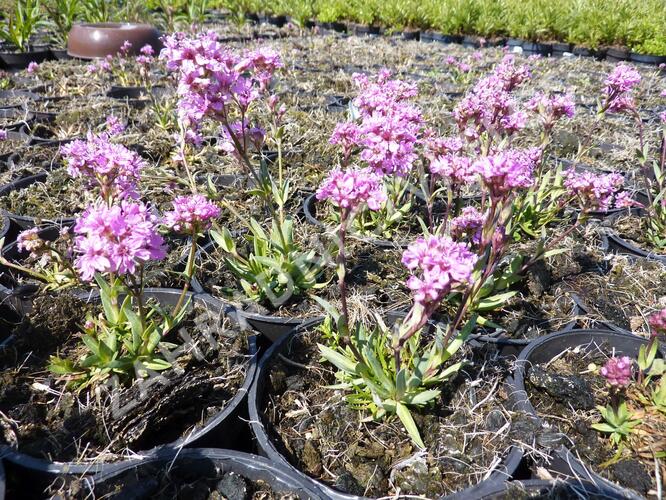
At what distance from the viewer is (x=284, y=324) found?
2299 millimetres

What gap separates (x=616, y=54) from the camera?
10.9 meters

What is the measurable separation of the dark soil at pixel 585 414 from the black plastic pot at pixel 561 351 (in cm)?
4

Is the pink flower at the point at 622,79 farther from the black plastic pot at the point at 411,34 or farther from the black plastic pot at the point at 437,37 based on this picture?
the black plastic pot at the point at 411,34

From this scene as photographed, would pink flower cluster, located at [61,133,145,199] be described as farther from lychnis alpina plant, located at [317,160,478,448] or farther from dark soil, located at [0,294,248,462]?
lychnis alpina plant, located at [317,160,478,448]

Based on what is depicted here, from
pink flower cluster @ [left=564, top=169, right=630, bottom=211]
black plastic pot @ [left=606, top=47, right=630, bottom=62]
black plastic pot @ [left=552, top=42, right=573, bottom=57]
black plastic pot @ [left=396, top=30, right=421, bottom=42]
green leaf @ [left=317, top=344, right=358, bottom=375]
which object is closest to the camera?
green leaf @ [left=317, top=344, right=358, bottom=375]

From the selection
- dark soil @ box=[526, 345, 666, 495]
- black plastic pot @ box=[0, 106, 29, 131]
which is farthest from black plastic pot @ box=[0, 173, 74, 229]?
dark soil @ box=[526, 345, 666, 495]

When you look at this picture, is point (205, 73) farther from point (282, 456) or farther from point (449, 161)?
point (282, 456)

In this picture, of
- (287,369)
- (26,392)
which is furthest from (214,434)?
(26,392)

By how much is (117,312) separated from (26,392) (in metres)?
0.52

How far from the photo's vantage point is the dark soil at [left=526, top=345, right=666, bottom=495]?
5.44 ft

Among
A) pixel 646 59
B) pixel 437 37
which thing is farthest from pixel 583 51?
pixel 437 37

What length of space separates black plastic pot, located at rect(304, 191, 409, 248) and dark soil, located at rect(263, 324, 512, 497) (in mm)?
1031

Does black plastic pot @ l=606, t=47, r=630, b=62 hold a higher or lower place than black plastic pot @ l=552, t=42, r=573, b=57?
lower

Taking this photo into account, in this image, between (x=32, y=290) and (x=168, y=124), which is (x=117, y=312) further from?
(x=168, y=124)
